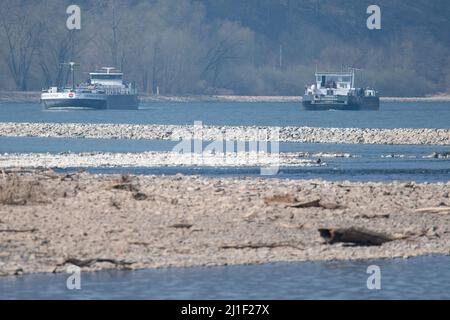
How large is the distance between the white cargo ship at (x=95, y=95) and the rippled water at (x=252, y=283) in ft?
311

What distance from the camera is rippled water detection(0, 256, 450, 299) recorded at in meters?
18.7

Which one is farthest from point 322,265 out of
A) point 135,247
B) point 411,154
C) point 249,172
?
point 411,154

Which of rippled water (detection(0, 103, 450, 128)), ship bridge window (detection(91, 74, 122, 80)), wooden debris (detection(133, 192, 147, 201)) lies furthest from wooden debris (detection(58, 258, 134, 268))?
ship bridge window (detection(91, 74, 122, 80))

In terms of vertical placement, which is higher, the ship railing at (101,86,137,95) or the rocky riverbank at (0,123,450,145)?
the ship railing at (101,86,137,95)

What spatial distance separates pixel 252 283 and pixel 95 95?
100 meters

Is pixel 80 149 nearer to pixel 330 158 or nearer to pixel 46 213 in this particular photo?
pixel 330 158

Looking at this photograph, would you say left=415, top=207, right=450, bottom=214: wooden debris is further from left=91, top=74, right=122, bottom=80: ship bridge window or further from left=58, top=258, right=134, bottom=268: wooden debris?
left=91, top=74, right=122, bottom=80: ship bridge window

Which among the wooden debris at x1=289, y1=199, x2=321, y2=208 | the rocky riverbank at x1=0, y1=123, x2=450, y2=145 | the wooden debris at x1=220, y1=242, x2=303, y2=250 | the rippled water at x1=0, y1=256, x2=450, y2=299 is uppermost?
the wooden debris at x1=289, y1=199, x2=321, y2=208

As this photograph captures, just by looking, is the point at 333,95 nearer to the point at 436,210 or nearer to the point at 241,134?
the point at 241,134

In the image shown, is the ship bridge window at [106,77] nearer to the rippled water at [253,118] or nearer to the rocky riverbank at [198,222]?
the rippled water at [253,118]

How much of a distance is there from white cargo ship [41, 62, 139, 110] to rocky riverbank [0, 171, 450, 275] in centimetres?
8552

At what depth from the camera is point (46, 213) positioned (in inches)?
949

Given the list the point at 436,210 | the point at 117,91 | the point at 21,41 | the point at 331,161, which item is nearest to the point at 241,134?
the point at 331,161
